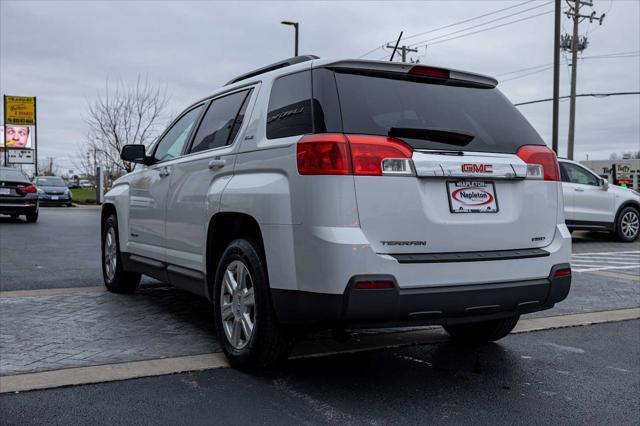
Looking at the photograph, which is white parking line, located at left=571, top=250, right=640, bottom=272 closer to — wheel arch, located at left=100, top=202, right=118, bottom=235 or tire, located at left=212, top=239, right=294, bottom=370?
wheel arch, located at left=100, top=202, right=118, bottom=235

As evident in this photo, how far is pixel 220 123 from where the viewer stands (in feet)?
16.4

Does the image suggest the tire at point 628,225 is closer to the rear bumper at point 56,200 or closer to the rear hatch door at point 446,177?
the rear hatch door at point 446,177

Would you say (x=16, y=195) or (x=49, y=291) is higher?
(x=16, y=195)

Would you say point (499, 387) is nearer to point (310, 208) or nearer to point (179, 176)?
point (310, 208)

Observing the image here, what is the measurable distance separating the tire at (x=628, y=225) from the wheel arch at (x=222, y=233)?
1222 centimetres

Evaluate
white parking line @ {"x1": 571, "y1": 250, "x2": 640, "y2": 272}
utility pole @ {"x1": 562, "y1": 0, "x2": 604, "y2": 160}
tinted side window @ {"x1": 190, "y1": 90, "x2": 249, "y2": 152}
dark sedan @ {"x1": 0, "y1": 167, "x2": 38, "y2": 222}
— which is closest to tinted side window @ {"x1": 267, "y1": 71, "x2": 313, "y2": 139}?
Result: tinted side window @ {"x1": 190, "y1": 90, "x2": 249, "y2": 152}

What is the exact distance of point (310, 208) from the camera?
11.6 feet

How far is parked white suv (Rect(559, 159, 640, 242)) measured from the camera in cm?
1394

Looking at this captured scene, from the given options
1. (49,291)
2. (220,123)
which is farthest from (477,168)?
→ (49,291)

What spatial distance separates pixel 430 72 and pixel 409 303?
1.46 metres

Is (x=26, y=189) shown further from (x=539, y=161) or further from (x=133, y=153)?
(x=539, y=161)

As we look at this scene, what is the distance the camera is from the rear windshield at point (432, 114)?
3713 mm

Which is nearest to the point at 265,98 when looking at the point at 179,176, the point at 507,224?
the point at 179,176

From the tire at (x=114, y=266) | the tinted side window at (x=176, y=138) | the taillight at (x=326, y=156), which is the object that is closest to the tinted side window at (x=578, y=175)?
the tire at (x=114, y=266)
